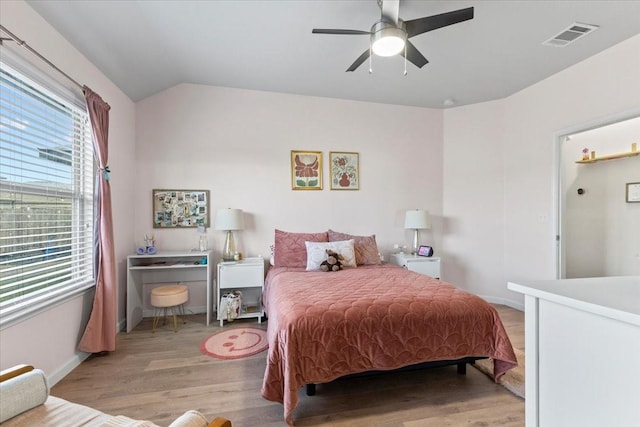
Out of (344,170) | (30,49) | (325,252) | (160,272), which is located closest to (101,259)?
(160,272)

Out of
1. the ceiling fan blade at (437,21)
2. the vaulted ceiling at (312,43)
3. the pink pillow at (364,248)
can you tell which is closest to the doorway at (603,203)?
the vaulted ceiling at (312,43)

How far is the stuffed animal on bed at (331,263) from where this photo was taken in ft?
10.0

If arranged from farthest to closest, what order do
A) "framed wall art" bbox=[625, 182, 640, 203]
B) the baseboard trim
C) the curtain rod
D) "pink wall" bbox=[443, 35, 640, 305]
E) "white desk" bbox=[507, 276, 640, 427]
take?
"framed wall art" bbox=[625, 182, 640, 203] < "pink wall" bbox=[443, 35, 640, 305] < the baseboard trim < the curtain rod < "white desk" bbox=[507, 276, 640, 427]

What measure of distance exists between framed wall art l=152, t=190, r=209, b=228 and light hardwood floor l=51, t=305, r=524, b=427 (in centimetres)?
153

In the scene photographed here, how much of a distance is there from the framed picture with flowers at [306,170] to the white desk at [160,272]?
1444 millimetres

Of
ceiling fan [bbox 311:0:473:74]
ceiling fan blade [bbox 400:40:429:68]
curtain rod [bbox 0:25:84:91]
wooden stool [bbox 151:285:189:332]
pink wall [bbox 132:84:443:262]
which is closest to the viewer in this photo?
curtain rod [bbox 0:25:84:91]

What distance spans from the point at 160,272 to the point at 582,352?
3.79 metres

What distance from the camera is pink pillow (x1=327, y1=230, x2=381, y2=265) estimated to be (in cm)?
345

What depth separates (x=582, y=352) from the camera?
70cm

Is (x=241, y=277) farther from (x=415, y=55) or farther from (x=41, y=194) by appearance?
(x=415, y=55)

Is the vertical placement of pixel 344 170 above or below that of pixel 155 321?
above

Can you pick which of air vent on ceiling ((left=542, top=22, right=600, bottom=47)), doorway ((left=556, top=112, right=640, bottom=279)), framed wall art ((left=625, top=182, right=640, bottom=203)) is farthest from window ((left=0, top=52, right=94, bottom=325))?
framed wall art ((left=625, top=182, right=640, bottom=203))

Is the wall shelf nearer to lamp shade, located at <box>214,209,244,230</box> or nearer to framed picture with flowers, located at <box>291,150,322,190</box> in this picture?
framed picture with flowers, located at <box>291,150,322,190</box>

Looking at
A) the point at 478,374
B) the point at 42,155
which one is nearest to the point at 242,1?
the point at 42,155
